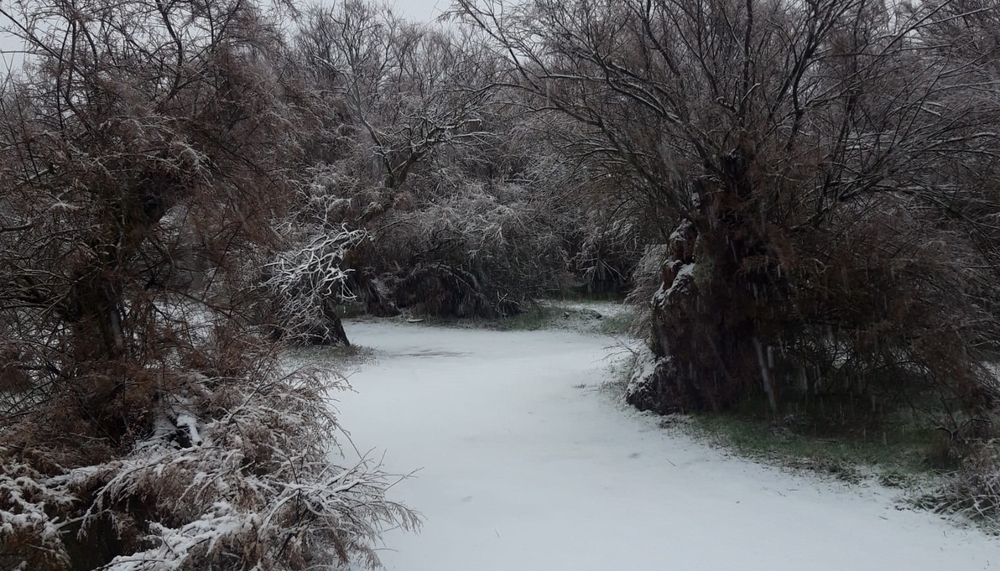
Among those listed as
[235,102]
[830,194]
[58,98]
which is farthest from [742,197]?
[58,98]

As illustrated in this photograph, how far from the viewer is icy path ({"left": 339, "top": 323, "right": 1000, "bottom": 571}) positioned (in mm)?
5352

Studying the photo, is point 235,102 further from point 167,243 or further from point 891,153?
point 891,153

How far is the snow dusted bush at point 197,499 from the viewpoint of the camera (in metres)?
4.23

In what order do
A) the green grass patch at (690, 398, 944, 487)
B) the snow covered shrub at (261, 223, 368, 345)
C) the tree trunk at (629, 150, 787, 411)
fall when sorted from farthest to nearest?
the snow covered shrub at (261, 223, 368, 345) → the tree trunk at (629, 150, 787, 411) → the green grass patch at (690, 398, 944, 487)

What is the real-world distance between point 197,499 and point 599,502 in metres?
3.52

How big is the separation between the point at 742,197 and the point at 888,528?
3765mm

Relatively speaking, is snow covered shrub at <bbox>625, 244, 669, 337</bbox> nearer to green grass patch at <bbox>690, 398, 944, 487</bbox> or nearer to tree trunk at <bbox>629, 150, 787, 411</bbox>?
tree trunk at <bbox>629, 150, 787, 411</bbox>

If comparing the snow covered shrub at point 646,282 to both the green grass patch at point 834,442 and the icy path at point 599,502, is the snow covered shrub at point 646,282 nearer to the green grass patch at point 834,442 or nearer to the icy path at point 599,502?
the icy path at point 599,502

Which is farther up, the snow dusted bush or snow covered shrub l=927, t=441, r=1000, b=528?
the snow dusted bush

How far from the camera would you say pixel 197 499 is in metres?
4.46

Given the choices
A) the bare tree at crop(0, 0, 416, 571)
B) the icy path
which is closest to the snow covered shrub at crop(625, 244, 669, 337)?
the icy path

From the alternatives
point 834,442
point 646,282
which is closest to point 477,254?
point 646,282

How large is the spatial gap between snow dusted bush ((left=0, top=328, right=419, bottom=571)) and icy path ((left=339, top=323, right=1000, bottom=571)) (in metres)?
0.98

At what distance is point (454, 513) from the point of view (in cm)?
637
